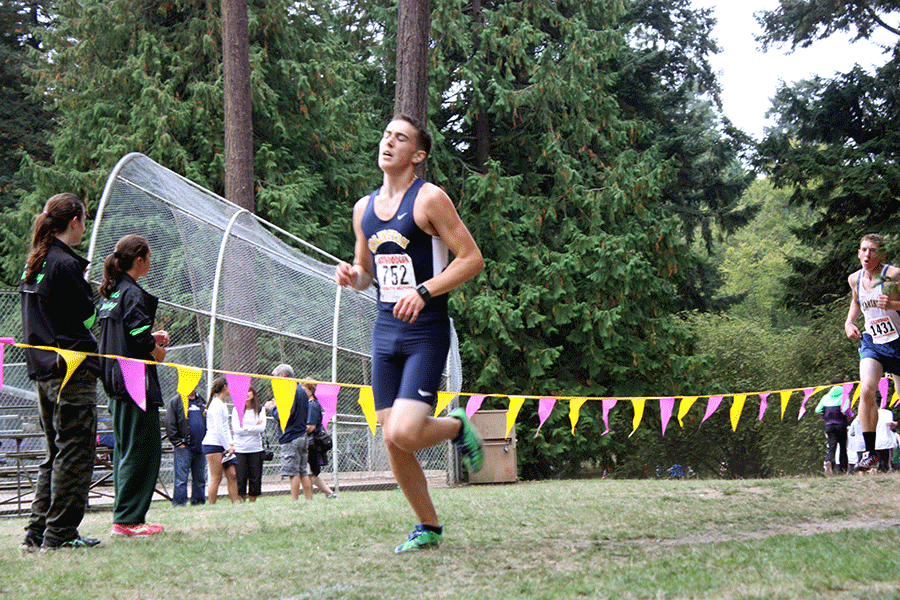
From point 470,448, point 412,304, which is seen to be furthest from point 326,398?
point 412,304

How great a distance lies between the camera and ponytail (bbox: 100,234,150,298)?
207 inches

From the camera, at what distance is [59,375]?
4672 millimetres

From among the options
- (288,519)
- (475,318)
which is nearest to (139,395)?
(288,519)

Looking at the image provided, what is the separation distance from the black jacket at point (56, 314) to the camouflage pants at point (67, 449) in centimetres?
10

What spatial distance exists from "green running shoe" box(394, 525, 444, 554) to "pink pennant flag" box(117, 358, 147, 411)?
1768mm

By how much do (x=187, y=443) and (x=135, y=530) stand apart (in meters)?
5.63

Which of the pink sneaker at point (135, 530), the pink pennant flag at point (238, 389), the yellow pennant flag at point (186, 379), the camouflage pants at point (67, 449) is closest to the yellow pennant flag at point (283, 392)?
the pink pennant flag at point (238, 389)

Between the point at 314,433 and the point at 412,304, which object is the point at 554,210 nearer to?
the point at 314,433

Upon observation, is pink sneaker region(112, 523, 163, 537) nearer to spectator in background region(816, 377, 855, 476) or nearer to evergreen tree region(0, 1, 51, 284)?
spectator in background region(816, 377, 855, 476)

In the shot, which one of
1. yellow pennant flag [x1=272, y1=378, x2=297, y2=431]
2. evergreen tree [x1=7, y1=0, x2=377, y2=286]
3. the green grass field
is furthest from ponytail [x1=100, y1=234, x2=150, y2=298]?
evergreen tree [x1=7, y1=0, x2=377, y2=286]

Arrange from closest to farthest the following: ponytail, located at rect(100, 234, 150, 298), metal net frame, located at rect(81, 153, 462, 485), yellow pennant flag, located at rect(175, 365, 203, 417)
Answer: ponytail, located at rect(100, 234, 150, 298) < yellow pennant flag, located at rect(175, 365, 203, 417) < metal net frame, located at rect(81, 153, 462, 485)

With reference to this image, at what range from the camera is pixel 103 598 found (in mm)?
3305

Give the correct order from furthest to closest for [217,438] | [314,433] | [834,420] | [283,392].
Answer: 1. [834,420]
2. [314,433]
3. [217,438]
4. [283,392]

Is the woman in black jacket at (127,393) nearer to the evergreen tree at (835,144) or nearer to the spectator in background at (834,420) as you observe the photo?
the spectator in background at (834,420)
